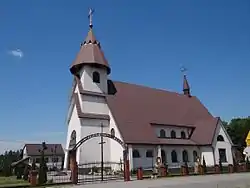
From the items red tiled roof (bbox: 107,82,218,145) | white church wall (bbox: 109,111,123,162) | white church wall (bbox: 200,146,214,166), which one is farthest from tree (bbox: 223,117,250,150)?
white church wall (bbox: 109,111,123,162)

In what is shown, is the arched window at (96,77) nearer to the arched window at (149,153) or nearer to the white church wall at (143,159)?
the white church wall at (143,159)

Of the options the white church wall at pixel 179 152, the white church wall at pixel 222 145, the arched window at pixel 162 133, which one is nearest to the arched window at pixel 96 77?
the arched window at pixel 162 133

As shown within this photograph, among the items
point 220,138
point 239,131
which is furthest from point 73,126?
point 239,131

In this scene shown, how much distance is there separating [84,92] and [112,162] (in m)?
8.99

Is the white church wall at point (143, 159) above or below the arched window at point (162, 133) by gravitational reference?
below

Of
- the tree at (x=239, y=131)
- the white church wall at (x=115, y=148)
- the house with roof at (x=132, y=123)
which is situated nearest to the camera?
the white church wall at (x=115, y=148)

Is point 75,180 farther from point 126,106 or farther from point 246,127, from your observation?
point 246,127

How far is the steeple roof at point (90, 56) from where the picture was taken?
119 feet

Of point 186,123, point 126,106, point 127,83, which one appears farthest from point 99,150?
point 186,123

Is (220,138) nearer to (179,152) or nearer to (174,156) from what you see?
(179,152)

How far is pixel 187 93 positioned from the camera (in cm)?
4881

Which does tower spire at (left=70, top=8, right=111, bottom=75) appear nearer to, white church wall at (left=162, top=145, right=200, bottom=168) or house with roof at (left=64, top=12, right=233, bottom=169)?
house with roof at (left=64, top=12, right=233, bottom=169)

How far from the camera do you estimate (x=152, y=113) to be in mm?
38188

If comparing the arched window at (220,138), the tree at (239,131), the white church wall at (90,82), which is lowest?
the arched window at (220,138)
